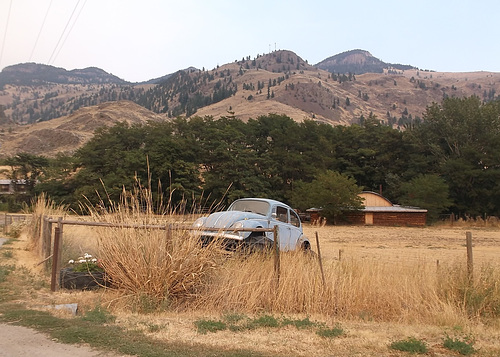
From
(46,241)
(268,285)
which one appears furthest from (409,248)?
(46,241)

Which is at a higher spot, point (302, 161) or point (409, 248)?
point (302, 161)

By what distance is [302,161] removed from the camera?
194 ft

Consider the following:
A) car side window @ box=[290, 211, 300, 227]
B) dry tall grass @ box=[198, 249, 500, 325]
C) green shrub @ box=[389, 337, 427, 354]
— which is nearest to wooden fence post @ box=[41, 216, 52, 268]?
dry tall grass @ box=[198, 249, 500, 325]

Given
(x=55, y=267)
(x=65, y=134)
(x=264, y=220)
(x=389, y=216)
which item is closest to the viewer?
(x=55, y=267)

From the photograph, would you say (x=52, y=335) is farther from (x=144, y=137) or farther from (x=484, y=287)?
(x=144, y=137)

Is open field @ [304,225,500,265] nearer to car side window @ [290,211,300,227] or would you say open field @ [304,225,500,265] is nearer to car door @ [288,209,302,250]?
car door @ [288,209,302,250]

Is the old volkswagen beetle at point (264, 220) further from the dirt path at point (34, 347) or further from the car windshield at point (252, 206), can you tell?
the dirt path at point (34, 347)

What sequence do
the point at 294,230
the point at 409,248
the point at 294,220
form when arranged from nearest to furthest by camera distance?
the point at 294,230
the point at 294,220
the point at 409,248

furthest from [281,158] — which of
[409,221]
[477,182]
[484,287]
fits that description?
[484,287]

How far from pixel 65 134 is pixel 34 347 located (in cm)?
13261

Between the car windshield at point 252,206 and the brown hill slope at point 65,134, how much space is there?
334 ft

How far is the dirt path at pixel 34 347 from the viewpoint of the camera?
548 cm

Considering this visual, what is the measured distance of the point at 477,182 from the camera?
5453cm

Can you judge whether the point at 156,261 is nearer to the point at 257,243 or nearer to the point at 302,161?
the point at 257,243
